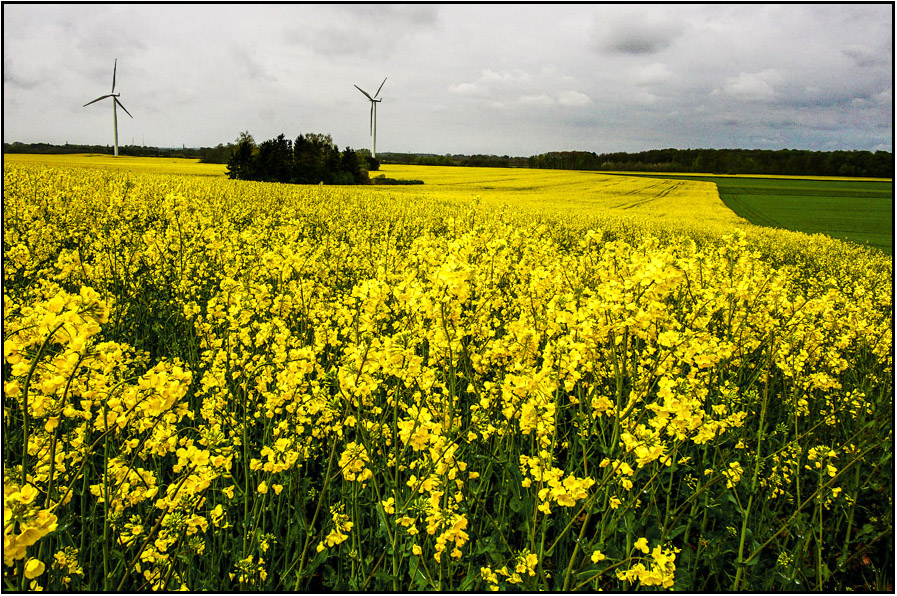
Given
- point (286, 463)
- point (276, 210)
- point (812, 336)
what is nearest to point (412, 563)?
point (286, 463)

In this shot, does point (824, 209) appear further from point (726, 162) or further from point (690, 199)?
point (726, 162)


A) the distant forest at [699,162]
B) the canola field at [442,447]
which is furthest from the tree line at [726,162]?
the canola field at [442,447]

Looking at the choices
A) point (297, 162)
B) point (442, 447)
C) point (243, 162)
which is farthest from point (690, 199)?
point (442, 447)

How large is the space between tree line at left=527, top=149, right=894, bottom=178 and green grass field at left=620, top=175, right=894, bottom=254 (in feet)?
45.3

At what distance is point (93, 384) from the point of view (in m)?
1.89

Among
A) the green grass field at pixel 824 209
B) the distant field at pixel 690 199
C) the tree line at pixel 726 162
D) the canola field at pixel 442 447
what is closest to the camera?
the canola field at pixel 442 447

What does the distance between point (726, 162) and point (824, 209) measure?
4590cm

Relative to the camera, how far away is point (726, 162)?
78.8m

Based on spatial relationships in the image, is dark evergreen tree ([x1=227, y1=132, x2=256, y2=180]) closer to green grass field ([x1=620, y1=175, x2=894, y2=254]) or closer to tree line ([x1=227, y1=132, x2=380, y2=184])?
tree line ([x1=227, y1=132, x2=380, y2=184])

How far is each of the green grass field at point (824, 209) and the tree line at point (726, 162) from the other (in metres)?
13.8

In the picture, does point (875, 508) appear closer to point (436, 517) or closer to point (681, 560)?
point (681, 560)

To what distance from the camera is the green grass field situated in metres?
27.7

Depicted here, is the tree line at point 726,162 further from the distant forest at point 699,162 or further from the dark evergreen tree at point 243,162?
the dark evergreen tree at point 243,162

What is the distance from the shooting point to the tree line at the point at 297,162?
42.0m
